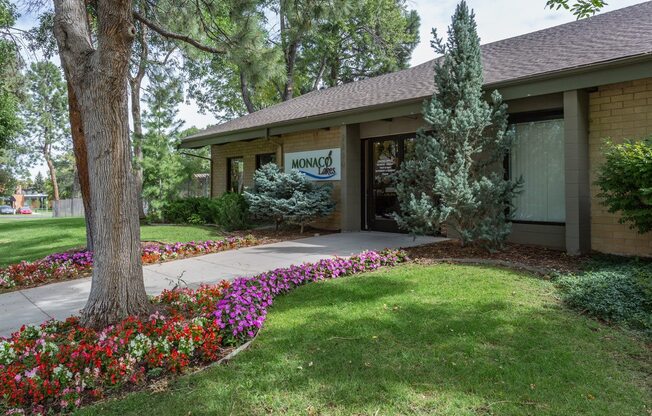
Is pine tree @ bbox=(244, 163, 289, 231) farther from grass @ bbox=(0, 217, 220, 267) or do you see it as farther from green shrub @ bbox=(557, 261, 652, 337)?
green shrub @ bbox=(557, 261, 652, 337)

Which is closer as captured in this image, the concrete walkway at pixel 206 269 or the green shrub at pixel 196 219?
the concrete walkway at pixel 206 269

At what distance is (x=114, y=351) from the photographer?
3.20m

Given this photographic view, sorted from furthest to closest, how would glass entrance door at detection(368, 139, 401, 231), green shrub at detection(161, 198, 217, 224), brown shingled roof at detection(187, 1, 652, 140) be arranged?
green shrub at detection(161, 198, 217, 224), glass entrance door at detection(368, 139, 401, 231), brown shingled roof at detection(187, 1, 652, 140)

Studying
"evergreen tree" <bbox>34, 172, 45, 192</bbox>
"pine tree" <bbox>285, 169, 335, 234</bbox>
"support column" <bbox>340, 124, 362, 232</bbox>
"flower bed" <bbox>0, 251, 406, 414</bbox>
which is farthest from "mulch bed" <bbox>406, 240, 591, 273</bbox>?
"evergreen tree" <bbox>34, 172, 45, 192</bbox>

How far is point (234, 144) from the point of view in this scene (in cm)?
1609

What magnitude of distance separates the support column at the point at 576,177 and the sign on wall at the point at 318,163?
5.53 m

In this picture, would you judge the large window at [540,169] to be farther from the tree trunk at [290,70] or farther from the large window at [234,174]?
the tree trunk at [290,70]

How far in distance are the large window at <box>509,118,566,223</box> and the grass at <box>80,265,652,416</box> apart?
3697mm

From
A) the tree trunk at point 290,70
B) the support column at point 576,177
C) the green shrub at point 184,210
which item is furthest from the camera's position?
the tree trunk at point 290,70

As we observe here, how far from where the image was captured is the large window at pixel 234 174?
16.4 m

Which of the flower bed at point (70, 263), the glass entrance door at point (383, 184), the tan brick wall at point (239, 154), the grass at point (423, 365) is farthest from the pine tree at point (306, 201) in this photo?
the grass at point (423, 365)

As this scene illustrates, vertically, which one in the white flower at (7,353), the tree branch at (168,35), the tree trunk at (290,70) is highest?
the tree trunk at (290,70)

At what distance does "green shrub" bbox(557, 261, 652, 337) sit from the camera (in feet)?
13.4

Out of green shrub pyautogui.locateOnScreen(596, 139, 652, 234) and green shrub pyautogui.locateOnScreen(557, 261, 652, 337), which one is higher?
green shrub pyautogui.locateOnScreen(596, 139, 652, 234)
